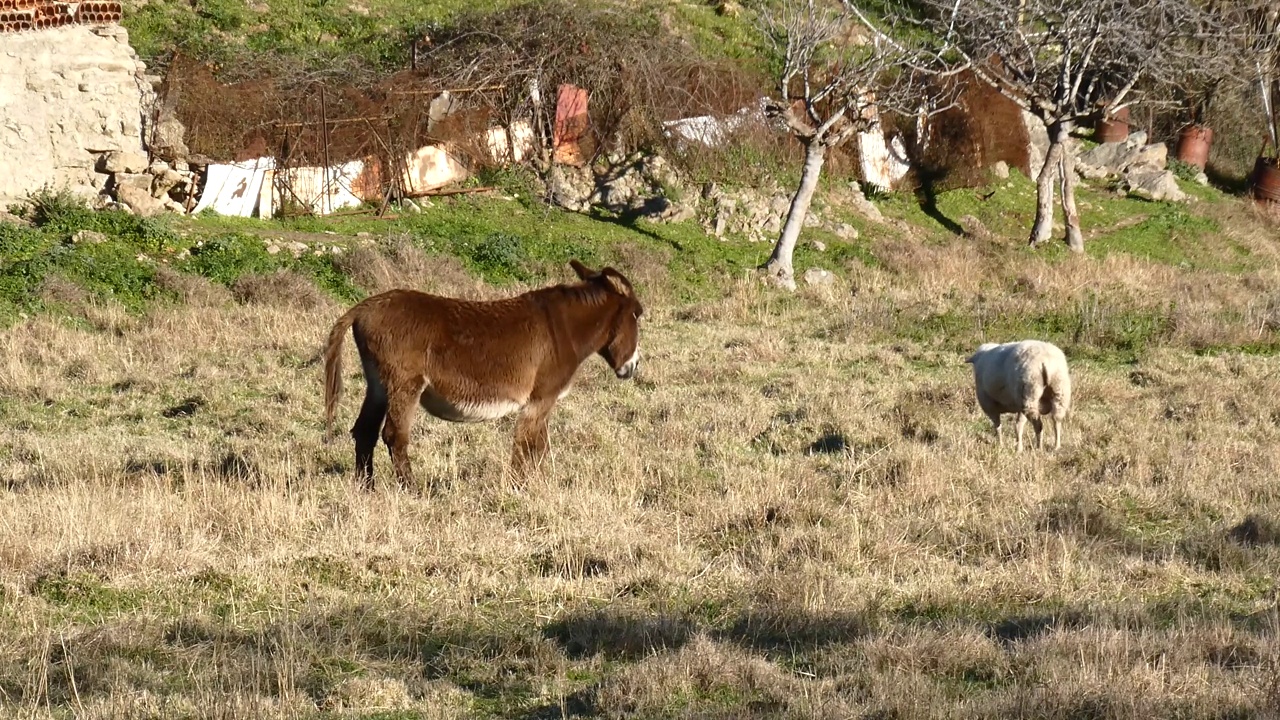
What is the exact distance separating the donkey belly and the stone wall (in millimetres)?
14277

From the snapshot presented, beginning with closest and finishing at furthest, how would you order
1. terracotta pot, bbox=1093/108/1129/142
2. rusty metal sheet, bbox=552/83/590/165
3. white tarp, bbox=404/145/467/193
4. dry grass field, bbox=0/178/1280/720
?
dry grass field, bbox=0/178/1280/720
white tarp, bbox=404/145/467/193
rusty metal sheet, bbox=552/83/590/165
terracotta pot, bbox=1093/108/1129/142

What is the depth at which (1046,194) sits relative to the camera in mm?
28781

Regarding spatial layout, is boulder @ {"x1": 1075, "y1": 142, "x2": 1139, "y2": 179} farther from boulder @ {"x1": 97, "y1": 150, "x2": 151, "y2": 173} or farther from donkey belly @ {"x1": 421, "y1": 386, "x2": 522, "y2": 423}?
donkey belly @ {"x1": 421, "y1": 386, "x2": 522, "y2": 423}

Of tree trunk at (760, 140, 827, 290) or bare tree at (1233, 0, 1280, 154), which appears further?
bare tree at (1233, 0, 1280, 154)

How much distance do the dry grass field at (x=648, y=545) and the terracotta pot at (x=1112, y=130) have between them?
22.9 metres

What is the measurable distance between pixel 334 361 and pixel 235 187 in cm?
1440

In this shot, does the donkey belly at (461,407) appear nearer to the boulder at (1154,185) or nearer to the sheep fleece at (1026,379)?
the sheep fleece at (1026,379)

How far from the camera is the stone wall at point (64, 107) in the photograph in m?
21.2

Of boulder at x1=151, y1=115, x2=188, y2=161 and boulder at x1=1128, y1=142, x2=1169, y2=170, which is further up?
boulder at x1=151, y1=115, x2=188, y2=161

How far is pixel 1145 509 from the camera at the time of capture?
9336mm

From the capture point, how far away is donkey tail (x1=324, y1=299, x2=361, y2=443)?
29.9ft

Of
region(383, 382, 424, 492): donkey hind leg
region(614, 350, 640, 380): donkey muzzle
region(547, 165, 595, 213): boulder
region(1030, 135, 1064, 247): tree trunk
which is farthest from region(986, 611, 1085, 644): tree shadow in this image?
region(1030, 135, 1064, 247): tree trunk

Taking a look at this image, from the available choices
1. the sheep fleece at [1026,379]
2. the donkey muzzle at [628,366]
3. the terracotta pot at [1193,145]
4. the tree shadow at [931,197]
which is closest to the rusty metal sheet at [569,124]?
the tree shadow at [931,197]

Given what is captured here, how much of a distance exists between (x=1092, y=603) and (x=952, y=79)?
28123 millimetres
